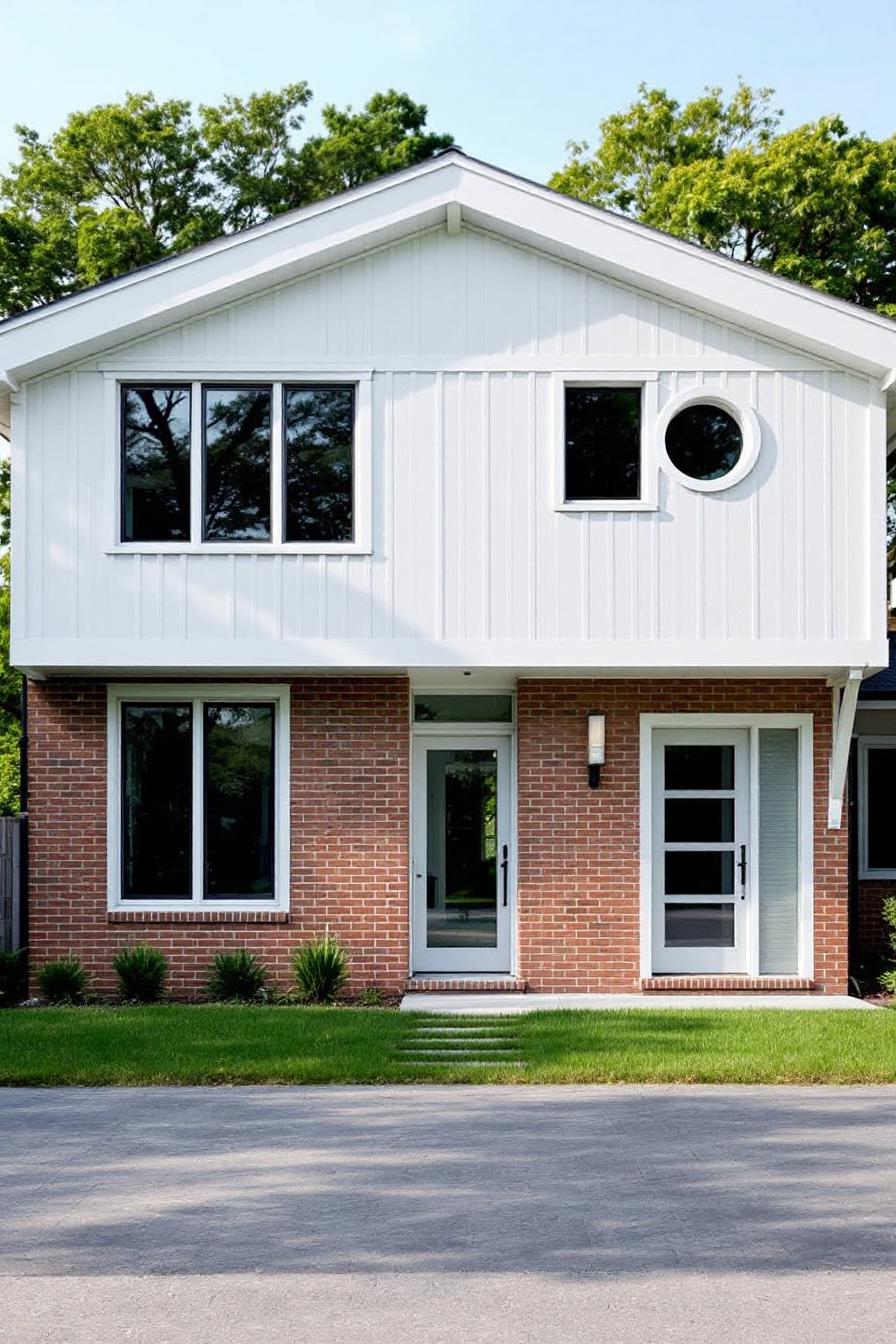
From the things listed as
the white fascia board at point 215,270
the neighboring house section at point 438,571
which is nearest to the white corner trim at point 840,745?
the neighboring house section at point 438,571

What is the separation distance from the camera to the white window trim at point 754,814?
52.0 feet

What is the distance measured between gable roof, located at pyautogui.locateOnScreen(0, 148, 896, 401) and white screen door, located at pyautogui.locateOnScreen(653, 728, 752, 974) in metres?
4.05

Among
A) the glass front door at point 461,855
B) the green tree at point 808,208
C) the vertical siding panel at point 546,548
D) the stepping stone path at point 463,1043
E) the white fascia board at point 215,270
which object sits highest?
the green tree at point 808,208

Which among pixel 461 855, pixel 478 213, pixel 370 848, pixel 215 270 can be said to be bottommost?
pixel 461 855

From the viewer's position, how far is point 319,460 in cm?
1545

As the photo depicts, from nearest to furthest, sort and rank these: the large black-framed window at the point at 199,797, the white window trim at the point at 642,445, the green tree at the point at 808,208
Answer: the white window trim at the point at 642,445
the large black-framed window at the point at 199,797
the green tree at the point at 808,208

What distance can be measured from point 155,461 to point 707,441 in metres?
5.32

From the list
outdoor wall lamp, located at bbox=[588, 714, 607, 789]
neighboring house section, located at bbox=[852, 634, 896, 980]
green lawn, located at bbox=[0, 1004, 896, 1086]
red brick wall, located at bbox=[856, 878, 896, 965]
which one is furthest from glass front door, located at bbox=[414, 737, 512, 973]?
neighboring house section, located at bbox=[852, 634, 896, 980]

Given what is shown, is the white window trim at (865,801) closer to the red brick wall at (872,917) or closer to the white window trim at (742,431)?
the red brick wall at (872,917)

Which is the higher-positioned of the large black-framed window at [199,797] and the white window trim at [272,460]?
the white window trim at [272,460]

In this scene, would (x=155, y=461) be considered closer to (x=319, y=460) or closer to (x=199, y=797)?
(x=319, y=460)

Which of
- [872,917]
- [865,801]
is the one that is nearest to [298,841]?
[872,917]

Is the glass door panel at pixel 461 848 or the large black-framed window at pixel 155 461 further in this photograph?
the glass door panel at pixel 461 848

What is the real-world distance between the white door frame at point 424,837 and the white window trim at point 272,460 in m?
2.37
